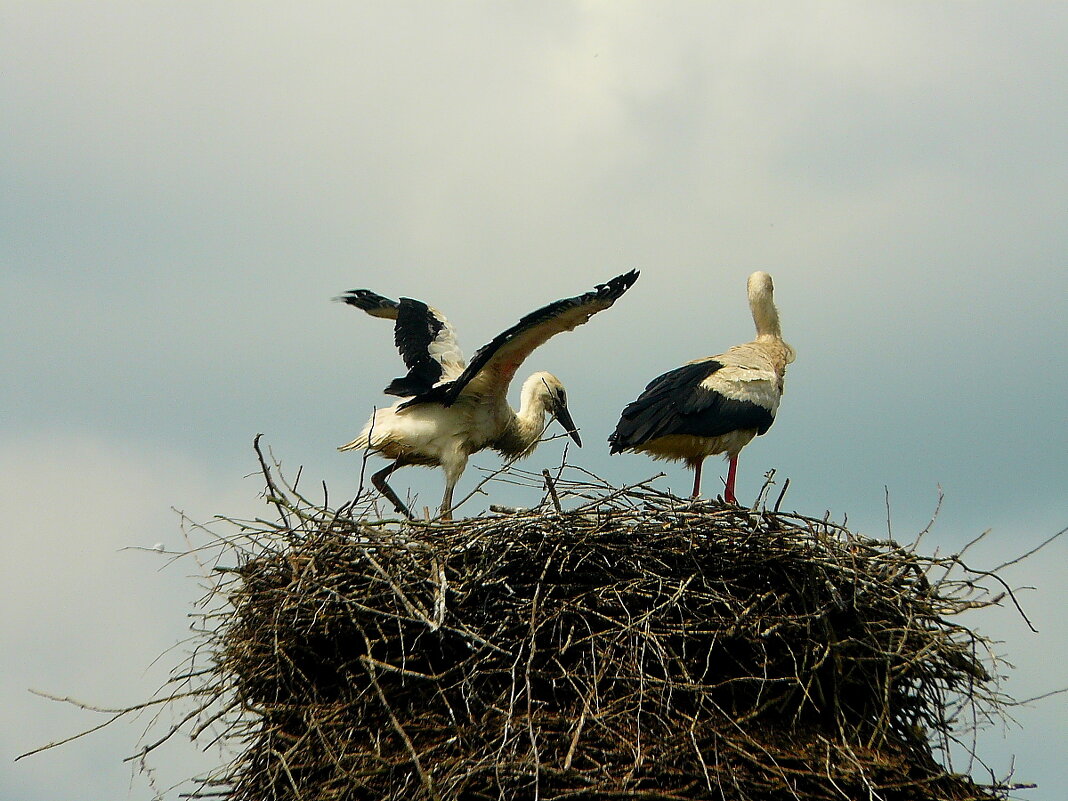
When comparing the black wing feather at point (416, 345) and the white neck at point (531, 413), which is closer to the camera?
the black wing feather at point (416, 345)

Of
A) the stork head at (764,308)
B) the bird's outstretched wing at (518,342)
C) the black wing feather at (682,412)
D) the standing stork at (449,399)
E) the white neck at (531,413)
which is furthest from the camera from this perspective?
the stork head at (764,308)

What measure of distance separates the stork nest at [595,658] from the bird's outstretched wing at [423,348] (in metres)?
2.67

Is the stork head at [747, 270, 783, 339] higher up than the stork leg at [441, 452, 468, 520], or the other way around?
the stork head at [747, 270, 783, 339]

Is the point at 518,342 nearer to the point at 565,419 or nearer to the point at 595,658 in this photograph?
the point at 565,419

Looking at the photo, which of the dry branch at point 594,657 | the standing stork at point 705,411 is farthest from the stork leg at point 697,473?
the dry branch at point 594,657

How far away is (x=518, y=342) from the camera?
8.91m

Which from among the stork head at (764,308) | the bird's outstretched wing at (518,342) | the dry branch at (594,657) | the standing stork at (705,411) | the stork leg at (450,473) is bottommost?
the dry branch at (594,657)

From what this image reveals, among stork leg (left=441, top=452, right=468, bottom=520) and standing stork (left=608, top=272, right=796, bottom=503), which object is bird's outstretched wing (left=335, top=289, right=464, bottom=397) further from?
standing stork (left=608, top=272, right=796, bottom=503)

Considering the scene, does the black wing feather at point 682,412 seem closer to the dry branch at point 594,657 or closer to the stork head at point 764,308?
the stork head at point 764,308

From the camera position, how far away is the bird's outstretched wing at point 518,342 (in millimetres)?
8383

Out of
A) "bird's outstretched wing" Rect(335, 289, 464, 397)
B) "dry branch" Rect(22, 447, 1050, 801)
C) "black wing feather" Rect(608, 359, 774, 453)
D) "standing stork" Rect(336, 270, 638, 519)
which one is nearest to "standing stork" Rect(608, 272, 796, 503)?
"black wing feather" Rect(608, 359, 774, 453)

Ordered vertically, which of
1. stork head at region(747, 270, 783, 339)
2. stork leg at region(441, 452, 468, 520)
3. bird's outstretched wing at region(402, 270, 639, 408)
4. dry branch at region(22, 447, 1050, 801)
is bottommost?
dry branch at region(22, 447, 1050, 801)

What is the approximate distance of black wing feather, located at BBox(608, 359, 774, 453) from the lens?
948 cm

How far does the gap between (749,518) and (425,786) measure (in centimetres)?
187
